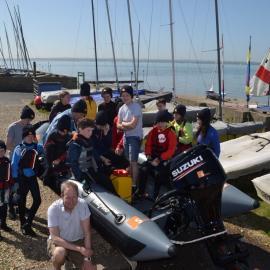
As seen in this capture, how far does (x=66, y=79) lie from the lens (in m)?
28.5

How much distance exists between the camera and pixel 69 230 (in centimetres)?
410

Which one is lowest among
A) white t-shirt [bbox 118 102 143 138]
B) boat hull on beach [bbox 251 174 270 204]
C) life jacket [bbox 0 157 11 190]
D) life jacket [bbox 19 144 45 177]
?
boat hull on beach [bbox 251 174 270 204]

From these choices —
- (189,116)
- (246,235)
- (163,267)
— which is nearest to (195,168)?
(163,267)

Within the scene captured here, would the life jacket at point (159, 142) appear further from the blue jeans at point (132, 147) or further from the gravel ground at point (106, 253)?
the gravel ground at point (106, 253)

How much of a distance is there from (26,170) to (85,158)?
33.3 inches

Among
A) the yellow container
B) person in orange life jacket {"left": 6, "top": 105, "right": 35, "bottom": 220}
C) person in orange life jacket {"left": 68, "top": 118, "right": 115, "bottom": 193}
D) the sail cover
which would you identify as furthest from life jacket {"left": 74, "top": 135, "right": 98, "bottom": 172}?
the sail cover

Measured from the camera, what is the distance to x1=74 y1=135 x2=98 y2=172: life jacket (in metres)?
4.89

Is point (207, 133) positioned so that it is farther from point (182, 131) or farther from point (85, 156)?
point (85, 156)

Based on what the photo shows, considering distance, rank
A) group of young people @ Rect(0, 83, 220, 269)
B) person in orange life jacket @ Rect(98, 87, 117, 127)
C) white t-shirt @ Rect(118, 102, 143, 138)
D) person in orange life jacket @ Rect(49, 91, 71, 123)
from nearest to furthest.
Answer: group of young people @ Rect(0, 83, 220, 269), white t-shirt @ Rect(118, 102, 143, 138), person in orange life jacket @ Rect(49, 91, 71, 123), person in orange life jacket @ Rect(98, 87, 117, 127)

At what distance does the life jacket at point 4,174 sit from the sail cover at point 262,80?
7825mm

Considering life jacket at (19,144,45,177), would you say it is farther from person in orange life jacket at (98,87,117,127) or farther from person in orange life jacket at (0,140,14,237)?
person in orange life jacket at (98,87,117,127)

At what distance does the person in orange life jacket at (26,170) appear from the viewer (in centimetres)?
523

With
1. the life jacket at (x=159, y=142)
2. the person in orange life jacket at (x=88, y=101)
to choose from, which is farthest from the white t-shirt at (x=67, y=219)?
the person in orange life jacket at (x=88, y=101)

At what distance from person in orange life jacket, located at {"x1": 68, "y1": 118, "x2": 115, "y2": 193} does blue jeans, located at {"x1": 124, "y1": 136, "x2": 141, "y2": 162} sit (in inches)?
39.9
